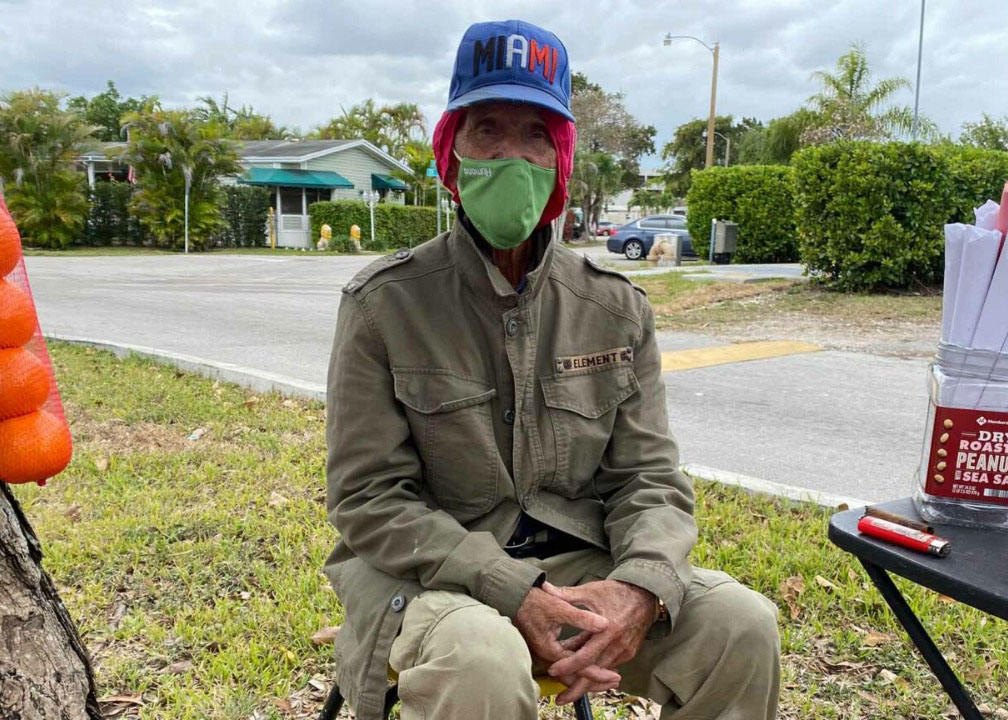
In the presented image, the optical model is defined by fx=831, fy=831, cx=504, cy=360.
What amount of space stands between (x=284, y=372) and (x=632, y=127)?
1853 inches

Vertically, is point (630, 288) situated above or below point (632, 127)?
below

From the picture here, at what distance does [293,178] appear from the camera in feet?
113

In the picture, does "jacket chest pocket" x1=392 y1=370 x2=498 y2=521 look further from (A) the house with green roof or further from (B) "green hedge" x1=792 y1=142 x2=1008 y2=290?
(A) the house with green roof

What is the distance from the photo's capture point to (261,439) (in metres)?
4.77

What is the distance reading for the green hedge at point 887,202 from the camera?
11.4 metres

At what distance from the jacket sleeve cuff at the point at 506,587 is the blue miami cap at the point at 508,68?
106cm

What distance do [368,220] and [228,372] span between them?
25453 millimetres

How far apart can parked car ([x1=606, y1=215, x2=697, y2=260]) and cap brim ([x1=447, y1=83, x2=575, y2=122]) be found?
998 inches

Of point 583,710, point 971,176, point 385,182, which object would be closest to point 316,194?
point 385,182

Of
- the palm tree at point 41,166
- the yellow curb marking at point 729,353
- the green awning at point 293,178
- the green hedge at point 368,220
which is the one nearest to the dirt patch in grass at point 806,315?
the yellow curb marking at point 729,353

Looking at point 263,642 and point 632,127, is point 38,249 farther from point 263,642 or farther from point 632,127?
point 632,127

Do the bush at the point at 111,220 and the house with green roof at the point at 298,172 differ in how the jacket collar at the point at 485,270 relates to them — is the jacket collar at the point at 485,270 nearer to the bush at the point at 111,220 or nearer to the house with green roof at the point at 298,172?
the bush at the point at 111,220

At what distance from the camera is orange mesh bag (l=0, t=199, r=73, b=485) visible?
1.60m

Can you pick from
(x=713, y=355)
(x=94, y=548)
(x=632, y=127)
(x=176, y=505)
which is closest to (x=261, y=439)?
(x=176, y=505)
